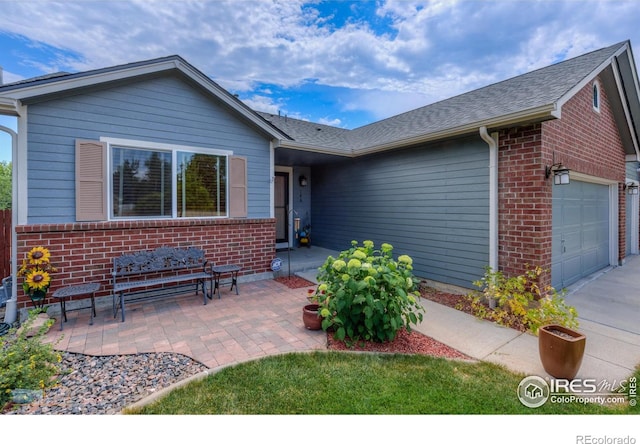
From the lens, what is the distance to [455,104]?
7.05m

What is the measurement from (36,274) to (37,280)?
0.08 metres

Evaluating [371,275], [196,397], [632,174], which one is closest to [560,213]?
[371,275]

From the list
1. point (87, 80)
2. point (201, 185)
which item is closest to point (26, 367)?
point (201, 185)

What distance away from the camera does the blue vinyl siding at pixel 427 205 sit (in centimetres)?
516

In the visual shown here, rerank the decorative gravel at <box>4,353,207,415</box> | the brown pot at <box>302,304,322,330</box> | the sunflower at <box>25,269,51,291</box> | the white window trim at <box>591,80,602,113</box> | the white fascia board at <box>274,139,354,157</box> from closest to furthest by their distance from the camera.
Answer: the decorative gravel at <box>4,353,207,415</box> < the brown pot at <box>302,304,322,330</box> < the sunflower at <box>25,269,51,291</box> < the white window trim at <box>591,80,602,113</box> < the white fascia board at <box>274,139,354,157</box>

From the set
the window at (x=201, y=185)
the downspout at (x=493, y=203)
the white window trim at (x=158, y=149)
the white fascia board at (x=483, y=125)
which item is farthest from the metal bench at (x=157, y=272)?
the downspout at (x=493, y=203)

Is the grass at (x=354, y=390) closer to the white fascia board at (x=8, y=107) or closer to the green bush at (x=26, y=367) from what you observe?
the green bush at (x=26, y=367)

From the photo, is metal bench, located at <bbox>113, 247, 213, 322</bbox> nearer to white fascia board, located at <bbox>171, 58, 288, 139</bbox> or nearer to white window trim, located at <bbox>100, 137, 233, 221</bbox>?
white window trim, located at <bbox>100, 137, 233, 221</bbox>

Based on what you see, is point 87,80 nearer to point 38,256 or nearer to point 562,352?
point 38,256

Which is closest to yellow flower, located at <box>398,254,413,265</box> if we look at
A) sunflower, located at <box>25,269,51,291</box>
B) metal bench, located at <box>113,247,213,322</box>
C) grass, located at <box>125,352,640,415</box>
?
grass, located at <box>125,352,640,415</box>

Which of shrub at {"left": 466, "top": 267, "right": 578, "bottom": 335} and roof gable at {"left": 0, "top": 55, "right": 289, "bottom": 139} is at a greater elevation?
roof gable at {"left": 0, "top": 55, "right": 289, "bottom": 139}

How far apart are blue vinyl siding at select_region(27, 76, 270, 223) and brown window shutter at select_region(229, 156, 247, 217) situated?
159 millimetres

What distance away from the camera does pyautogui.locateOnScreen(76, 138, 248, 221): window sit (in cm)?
Answer: 453

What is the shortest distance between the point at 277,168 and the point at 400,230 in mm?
4394
